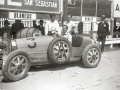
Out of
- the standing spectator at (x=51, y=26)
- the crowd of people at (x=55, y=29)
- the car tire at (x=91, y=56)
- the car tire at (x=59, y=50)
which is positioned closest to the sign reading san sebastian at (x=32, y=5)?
the crowd of people at (x=55, y=29)

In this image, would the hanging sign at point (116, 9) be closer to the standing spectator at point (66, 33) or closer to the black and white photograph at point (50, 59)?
the black and white photograph at point (50, 59)

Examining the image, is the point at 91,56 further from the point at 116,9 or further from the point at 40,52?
the point at 116,9

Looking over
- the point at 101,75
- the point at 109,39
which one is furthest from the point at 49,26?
the point at 109,39

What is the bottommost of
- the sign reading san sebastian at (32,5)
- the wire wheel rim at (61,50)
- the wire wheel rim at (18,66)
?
the wire wheel rim at (18,66)

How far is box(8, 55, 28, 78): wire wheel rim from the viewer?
18.0 feet

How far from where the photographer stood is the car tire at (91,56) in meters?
6.99

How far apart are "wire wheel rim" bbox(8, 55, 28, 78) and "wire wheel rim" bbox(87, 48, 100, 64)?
2.39m

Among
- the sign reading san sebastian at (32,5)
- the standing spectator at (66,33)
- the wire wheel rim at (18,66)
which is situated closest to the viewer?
the wire wheel rim at (18,66)

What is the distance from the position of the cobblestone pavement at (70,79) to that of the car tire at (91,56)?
7.1 inches

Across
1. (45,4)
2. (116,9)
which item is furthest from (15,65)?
(116,9)

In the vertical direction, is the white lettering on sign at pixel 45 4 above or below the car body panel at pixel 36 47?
above

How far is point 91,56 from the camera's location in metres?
7.14

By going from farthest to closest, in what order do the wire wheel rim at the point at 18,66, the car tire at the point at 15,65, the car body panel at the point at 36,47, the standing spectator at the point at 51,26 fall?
the standing spectator at the point at 51,26
the car body panel at the point at 36,47
the wire wheel rim at the point at 18,66
the car tire at the point at 15,65

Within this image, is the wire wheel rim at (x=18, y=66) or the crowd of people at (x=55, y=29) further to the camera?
the crowd of people at (x=55, y=29)
